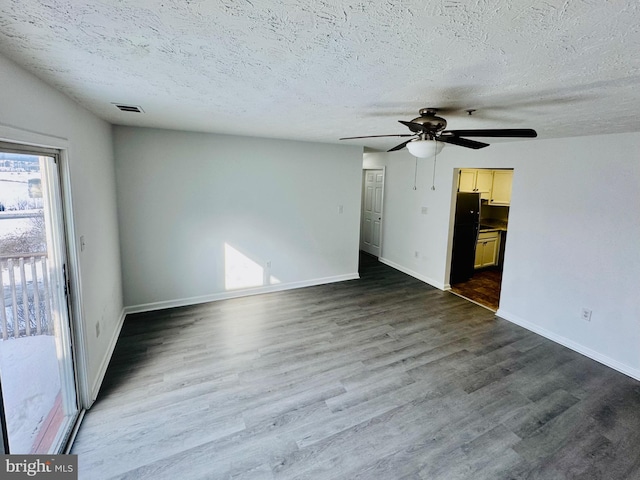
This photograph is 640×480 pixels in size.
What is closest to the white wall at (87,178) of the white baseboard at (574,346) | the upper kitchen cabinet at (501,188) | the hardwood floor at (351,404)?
the hardwood floor at (351,404)

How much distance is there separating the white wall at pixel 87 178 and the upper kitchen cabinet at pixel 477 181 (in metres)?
5.20

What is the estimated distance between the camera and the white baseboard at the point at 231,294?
3941 millimetres

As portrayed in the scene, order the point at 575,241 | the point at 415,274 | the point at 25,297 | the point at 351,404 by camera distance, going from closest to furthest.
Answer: the point at 25,297 → the point at 351,404 → the point at 575,241 → the point at 415,274

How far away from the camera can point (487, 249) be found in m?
5.94

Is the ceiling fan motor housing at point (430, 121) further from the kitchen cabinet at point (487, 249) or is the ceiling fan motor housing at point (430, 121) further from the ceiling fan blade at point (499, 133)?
the kitchen cabinet at point (487, 249)

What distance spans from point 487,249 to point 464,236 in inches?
50.2

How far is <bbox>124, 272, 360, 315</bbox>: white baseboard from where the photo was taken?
12.9 ft

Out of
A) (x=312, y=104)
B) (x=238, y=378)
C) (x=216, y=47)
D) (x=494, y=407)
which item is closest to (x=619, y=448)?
(x=494, y=407)

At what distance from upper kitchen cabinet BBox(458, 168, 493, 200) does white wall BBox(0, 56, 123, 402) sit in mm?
5203

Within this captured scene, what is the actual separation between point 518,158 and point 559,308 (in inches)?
71.7

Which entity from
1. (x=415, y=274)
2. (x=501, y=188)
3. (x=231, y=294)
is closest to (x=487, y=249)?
(x=501, y=188)

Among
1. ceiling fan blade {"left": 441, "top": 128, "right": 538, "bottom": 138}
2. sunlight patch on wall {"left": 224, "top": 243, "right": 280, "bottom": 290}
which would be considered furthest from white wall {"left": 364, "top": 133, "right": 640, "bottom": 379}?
sunlight patch on wall {"left": 224, "top": 243, "right": 280, "bottom": 290}

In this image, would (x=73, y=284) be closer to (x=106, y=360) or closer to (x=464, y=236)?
(x=106, y=360)

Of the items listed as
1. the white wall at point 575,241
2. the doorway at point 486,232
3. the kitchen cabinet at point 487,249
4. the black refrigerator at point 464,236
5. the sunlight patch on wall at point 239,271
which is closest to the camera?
the white wall at point 575,241
